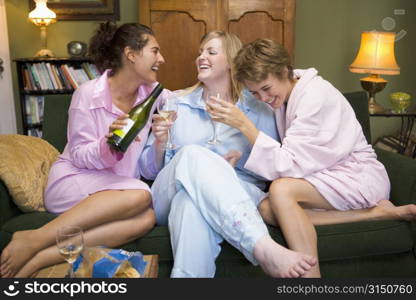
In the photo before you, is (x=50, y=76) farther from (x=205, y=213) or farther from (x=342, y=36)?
(x=342, y=36)

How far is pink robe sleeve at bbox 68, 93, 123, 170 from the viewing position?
186 centimetres

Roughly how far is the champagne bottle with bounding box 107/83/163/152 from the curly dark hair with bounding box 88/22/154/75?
0.68 ft

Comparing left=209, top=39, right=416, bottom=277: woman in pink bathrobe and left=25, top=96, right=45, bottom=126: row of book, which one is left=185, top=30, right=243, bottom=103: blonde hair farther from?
left=25, top=96, right=45, bottom=126: row of book

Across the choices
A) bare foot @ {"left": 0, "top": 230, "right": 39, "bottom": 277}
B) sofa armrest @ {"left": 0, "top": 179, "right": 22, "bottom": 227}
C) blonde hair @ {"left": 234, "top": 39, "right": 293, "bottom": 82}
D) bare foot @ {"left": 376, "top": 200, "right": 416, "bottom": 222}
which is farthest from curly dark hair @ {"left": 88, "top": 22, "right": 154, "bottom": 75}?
bare foot @ {"left": 376, "top": 200, "right": 416, "bottom": 222}

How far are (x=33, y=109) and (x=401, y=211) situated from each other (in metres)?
2.93

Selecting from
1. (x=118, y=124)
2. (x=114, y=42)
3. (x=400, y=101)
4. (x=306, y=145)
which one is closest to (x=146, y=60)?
(x=114, y=42)

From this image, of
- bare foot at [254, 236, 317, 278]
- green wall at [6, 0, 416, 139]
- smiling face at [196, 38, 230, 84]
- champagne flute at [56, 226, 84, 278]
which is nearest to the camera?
champagne flute at [56, 226, 84, 278]

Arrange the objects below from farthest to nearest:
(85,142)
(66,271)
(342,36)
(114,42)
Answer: (342,36) → (114,42) → (85,142) → (66,271)

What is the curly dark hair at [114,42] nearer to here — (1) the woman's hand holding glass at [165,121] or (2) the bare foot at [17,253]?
(1) the woman's hand holding glass at [165,121]

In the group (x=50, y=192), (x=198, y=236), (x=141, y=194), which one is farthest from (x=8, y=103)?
(x=198, y=236)

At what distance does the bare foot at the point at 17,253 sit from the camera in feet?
5.14

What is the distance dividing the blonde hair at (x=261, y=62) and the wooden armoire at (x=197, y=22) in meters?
1.97

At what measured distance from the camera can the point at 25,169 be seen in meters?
1.90

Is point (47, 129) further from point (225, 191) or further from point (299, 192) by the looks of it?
point (299, 192)
